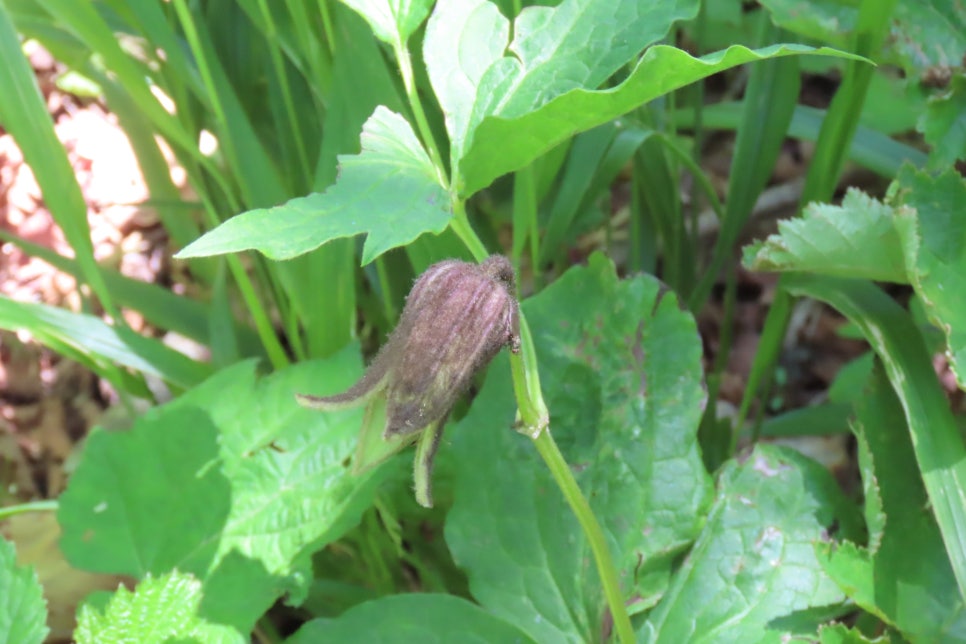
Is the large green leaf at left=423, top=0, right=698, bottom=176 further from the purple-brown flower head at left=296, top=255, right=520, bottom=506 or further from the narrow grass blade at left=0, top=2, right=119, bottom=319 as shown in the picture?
the narrow grass blade at left=0, top=2, right=119, bottom=319

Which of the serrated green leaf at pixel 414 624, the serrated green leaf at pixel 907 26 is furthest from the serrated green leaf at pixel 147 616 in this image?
the serrated green leaf at pixel 907 26

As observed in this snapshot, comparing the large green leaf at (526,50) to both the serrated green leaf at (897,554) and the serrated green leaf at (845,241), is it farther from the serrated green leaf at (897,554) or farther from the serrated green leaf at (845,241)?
the serrated green leaf at (897,554)

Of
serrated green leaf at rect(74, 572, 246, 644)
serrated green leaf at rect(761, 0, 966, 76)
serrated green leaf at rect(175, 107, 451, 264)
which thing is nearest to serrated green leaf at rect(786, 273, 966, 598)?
serrated green leaf at rect(761, 0, 966, 76)

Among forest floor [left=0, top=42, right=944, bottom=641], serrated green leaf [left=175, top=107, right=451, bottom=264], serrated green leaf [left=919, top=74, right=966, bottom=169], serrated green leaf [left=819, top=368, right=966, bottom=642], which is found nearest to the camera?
serrated green leaf [left=175, top=107, right=451, bottom=264]

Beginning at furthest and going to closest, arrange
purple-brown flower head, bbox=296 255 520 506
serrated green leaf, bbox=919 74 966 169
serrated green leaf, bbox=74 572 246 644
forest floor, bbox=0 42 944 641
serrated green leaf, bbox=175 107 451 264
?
forest floor, bbox=0 42 944 641 < serrated green leaf, bbox=919 74 966 169 < serrated green leaf, bbox=74 572 246 644 < purple-brown flower head, bbox=296 255 520 506 < serrated green leaf, bbox=175 107 451 264

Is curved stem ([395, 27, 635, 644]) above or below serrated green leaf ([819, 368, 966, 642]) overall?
above

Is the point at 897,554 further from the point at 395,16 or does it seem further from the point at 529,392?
the point at 395,16

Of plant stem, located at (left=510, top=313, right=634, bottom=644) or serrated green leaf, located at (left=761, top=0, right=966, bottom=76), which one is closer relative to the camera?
plant stem, located at (left=510, top=313, right=634, bottom=644)

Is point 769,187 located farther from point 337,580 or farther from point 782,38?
point 337,580
